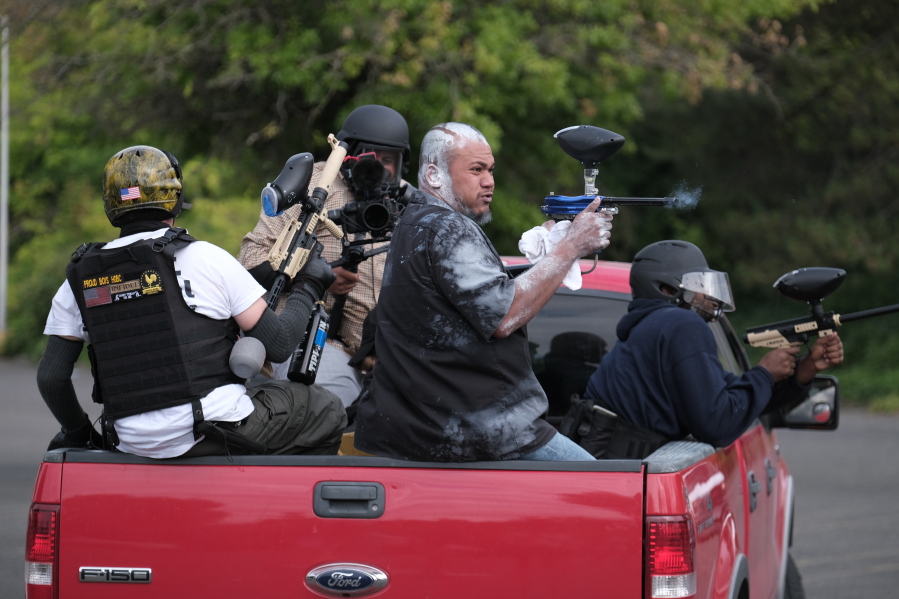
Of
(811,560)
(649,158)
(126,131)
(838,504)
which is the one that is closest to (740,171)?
(649,158)

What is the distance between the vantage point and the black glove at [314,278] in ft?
12.3

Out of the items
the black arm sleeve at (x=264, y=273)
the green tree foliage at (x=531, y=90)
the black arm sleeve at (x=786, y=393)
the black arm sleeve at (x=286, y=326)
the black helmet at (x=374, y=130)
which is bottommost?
the black arm sleeve at (x=786, y=393)

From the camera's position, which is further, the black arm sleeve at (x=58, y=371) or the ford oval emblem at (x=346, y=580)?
the black arm sleeve at (x=58, y=371)

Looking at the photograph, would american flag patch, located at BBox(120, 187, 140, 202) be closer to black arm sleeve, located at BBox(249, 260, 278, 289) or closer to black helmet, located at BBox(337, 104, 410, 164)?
black arm sleeve, located at BBox(249, 260, 278, 289)

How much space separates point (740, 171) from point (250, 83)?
10.1 m

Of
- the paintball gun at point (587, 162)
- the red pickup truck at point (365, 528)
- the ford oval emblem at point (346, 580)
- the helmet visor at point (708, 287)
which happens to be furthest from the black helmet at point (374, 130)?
the ford oval emblem at point (346, 580)

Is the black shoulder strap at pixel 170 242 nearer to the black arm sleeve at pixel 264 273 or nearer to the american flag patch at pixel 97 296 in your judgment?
the american flag patch at pixel 97 296

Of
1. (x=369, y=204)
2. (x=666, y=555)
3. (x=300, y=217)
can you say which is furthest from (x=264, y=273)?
(x=666, y=555)

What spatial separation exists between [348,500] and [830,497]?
762 centimetres

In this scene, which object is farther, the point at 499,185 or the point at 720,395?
the point at 499,185

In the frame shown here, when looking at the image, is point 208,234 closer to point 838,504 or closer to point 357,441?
point 838,504

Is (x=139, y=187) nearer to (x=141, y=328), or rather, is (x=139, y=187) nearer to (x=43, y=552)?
(x=141, y=328)

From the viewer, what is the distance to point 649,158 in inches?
926

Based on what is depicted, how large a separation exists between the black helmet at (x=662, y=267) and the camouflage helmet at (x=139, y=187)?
5.71ft
